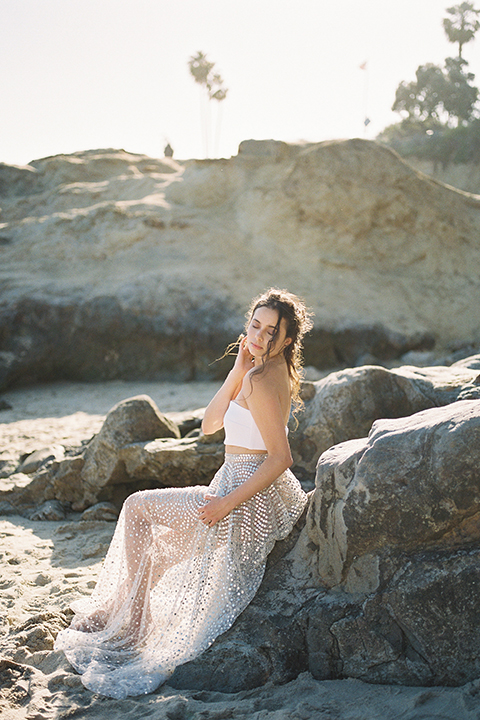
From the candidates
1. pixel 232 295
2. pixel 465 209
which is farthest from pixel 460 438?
pixel 465 209

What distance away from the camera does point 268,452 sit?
269cm

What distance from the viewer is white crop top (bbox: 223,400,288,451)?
2811 millimetres

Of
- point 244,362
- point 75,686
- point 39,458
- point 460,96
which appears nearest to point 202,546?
point 75,686

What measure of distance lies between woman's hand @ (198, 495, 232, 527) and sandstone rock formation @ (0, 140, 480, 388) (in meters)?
7.05

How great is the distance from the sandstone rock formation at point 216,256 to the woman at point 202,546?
6.86m

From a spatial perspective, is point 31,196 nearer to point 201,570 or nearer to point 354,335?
point 354,335

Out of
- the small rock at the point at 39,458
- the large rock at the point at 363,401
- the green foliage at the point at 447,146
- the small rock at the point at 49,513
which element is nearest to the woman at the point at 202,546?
the large rock at the point at 363,401

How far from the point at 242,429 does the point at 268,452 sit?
209 millimetres

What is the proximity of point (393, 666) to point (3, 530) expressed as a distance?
3.35m

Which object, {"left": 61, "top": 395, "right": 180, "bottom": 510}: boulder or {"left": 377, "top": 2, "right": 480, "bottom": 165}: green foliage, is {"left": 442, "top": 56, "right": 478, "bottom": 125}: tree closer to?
{"left": 377, "top": 2, "right": 480, "bottom": 165}: green foliage

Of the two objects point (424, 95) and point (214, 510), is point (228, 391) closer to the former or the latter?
point (214, 510)

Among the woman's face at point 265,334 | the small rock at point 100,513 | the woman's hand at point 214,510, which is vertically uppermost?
the woman's face at point 265,334

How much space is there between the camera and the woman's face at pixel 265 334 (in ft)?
9.41

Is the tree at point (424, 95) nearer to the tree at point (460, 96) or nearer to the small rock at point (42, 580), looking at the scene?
the tree at point (460, 96)
